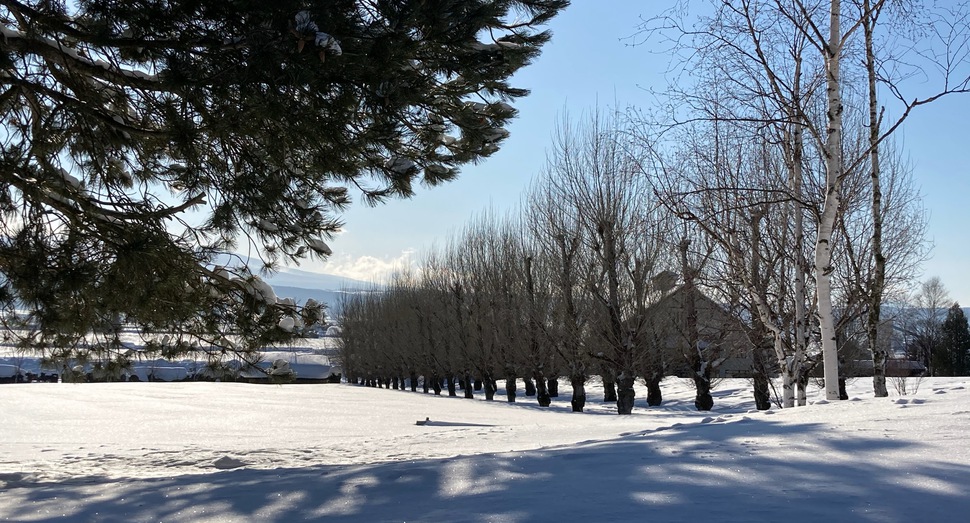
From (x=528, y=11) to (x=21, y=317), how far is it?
190 inches

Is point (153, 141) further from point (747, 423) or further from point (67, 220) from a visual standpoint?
point (747, 423)

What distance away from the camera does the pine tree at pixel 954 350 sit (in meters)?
35.2

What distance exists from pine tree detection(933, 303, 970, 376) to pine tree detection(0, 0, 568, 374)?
122ft

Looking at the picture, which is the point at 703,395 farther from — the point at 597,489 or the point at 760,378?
the point at 597,489

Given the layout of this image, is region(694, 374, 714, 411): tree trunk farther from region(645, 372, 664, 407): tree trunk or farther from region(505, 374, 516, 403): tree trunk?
region(505, 374, 516, 403): tree trunk

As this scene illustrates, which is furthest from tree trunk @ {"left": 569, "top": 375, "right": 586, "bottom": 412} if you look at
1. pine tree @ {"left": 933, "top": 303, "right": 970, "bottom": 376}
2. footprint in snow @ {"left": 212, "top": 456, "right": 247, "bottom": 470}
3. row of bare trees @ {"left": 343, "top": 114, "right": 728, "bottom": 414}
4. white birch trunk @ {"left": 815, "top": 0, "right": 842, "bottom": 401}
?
pine tree @ {"left": 933, "top": 303, "right": 970, "bottom": 376}

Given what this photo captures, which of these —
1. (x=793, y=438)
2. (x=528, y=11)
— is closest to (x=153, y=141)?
(x=528, y=11)

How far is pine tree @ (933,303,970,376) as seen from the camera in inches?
1387

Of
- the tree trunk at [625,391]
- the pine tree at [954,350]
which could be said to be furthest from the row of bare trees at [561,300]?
the pine tree at [954,350]

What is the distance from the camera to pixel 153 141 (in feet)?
21.2

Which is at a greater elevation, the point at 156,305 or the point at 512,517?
the point at 156,305

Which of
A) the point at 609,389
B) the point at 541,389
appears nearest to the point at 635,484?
the point at 541,389

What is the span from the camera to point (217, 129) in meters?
4.81

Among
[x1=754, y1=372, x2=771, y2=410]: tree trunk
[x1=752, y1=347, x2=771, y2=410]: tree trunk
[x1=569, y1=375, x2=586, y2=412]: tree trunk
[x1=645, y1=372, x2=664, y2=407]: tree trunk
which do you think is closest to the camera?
[x1=752, y1=347, x2=771, y2=410]: tree trunk
